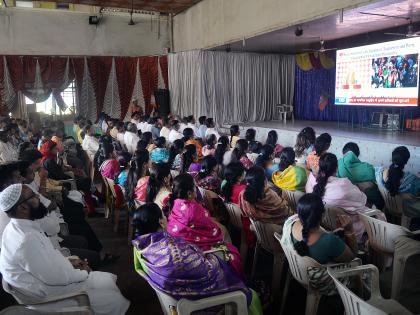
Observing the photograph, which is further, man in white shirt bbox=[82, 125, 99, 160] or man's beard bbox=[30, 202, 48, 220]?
man in white shirt bbox=[82, 125, 99, 160]

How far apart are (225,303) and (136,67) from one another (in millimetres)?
9632

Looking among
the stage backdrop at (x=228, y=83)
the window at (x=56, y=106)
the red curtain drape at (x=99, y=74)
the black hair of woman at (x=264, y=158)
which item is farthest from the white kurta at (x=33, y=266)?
the red curtain drape at (x=99, y=74)

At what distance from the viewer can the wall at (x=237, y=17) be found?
590cm

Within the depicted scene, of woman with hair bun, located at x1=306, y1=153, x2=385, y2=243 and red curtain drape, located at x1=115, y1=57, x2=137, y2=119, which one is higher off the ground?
red curtain drape, located at x1=115, y1=57, x2=137, y2=119

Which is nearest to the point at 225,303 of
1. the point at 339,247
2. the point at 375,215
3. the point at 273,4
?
the point at 339,247

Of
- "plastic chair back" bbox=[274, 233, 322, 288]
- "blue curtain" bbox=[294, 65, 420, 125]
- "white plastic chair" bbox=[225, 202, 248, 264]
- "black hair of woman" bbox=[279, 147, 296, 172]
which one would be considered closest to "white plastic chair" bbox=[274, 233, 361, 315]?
"plastic chair back" bbox=[274, 233, 322, 288]

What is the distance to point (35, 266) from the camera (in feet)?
5.84

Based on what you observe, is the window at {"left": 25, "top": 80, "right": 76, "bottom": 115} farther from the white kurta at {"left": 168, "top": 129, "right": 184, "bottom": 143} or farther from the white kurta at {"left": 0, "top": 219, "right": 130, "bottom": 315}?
the white kurta at {"left": 0, "top": 219, "right": 130, "bottom": 315}

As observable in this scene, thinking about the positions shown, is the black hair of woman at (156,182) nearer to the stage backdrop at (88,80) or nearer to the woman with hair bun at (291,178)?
the woman with hair bun at (291,178)

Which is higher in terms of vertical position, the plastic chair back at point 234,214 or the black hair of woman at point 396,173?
the black hair of woman at point 396,173

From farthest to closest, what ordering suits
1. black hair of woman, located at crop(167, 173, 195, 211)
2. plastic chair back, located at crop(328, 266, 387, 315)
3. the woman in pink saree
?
1. black hair of woman, located at crop(167, 173, 195, 211)
2. the woman in pink saree
3. plastic chair back, located at crop(328, 266, 387, 315)

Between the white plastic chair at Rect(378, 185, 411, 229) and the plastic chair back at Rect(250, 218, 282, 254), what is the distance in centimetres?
123

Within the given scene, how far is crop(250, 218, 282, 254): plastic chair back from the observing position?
2580 millimetres

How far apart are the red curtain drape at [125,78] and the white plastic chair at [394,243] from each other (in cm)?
898
